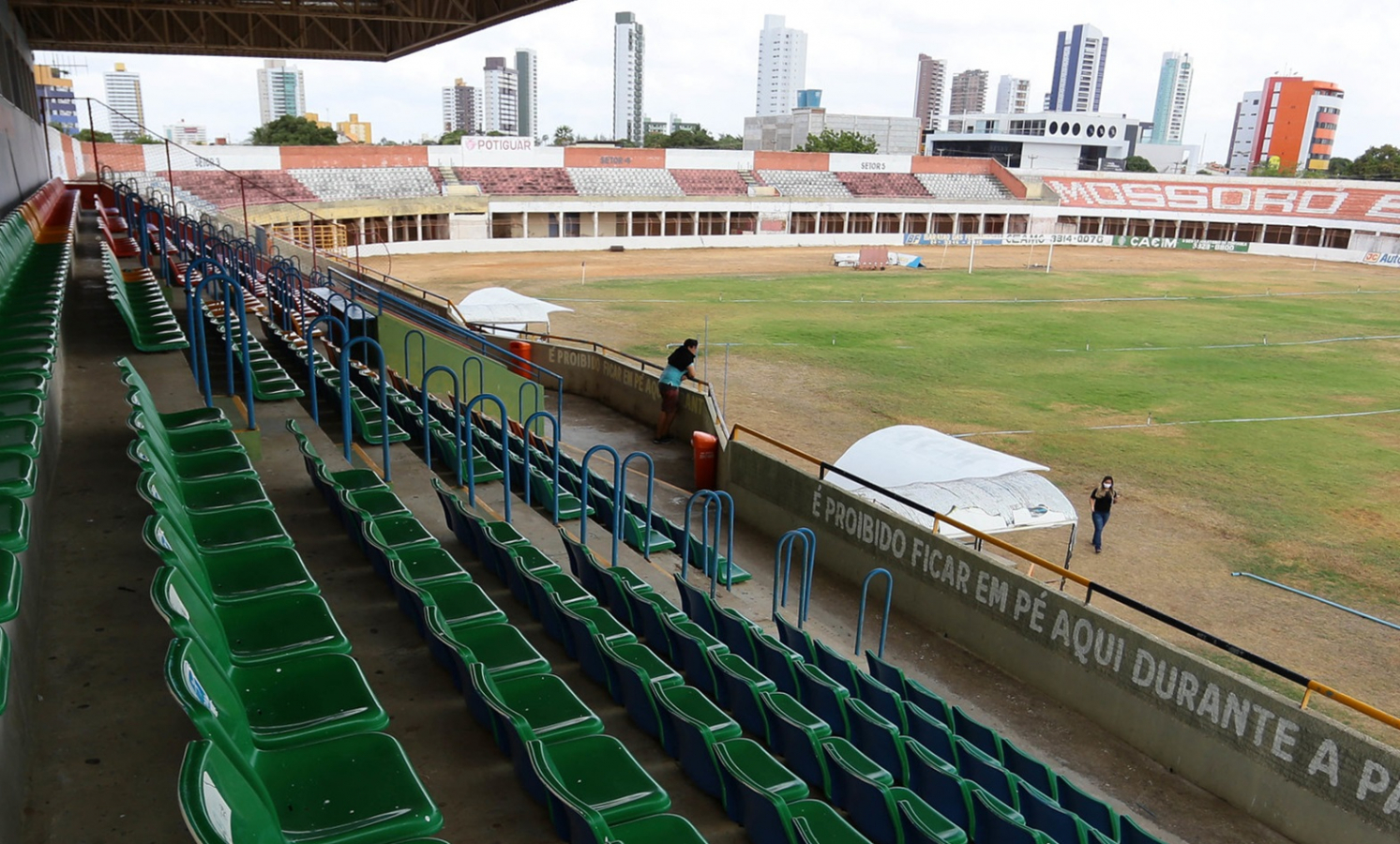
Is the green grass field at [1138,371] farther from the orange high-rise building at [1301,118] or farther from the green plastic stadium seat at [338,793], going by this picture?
the orange high-rise building at [1301,118]

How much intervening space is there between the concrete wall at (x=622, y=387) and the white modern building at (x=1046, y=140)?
7911 centimetres

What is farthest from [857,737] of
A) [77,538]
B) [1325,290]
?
[1325,290]

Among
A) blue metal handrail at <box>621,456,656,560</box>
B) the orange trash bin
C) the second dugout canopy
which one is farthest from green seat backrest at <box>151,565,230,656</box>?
the orange trash bin

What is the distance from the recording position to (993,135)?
364ft

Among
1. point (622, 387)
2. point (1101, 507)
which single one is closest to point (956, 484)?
point (1101, 507)

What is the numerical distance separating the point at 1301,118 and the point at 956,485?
218 metres

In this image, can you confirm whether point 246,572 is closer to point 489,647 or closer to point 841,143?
point 489,647

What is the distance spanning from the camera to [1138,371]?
2841cm

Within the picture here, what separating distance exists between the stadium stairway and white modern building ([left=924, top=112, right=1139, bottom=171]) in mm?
90756

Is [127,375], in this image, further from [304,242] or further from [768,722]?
[304,242]

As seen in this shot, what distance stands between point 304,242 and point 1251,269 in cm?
5545

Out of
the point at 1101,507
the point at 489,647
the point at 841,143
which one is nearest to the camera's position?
the point at 489,647

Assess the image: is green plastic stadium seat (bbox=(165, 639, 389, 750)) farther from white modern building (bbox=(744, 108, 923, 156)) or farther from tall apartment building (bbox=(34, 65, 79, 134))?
white modern building (bbox=(744, 108, 923, 156))

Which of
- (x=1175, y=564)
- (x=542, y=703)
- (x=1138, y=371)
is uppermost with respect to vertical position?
(x=542, y=703)
